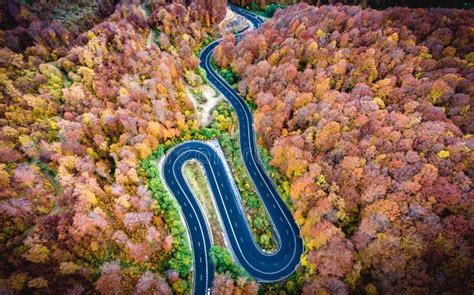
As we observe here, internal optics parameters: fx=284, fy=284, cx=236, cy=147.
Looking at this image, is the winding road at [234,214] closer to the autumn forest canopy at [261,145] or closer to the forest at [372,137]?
the autumn forest canopy at [261,145]

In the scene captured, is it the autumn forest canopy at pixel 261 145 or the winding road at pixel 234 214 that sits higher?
the autumn forest canopy at pixel 261 145

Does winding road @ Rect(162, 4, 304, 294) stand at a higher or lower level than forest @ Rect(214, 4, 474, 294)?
lower

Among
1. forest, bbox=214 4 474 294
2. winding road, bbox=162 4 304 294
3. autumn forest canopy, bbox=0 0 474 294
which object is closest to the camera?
forest, bbox=214 4 474 294

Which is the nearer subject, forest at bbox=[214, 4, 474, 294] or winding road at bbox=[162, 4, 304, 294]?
forest at bbox=[214, 4, 474, 294]

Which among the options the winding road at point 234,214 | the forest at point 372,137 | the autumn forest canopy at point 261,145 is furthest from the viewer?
the winding road at point 234,214

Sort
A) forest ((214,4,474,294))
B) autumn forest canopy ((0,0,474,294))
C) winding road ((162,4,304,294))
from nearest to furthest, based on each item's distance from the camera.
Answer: forest ((214,4,474,294)) < autumn forest canopy ((0,0,474,294)) < winding road ((162,4,304,294))

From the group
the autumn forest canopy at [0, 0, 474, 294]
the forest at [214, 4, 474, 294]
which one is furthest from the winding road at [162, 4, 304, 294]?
the forest at [214, 4, 474, 294]

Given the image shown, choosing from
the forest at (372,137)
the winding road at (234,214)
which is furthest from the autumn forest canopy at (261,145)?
the winding road at (234,214)

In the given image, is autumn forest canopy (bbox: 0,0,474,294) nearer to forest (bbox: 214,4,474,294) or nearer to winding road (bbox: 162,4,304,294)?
forest (bbox: 214,4,474,294)
